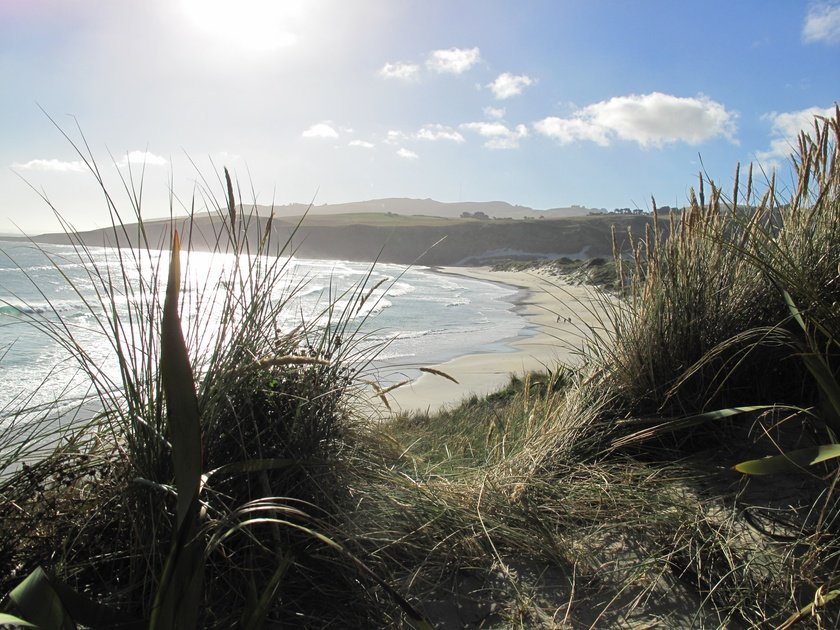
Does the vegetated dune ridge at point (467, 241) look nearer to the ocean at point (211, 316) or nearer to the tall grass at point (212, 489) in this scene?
the ocean at point (211, 316)

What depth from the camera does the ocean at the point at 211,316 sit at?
2.45m

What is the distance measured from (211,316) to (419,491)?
994mm

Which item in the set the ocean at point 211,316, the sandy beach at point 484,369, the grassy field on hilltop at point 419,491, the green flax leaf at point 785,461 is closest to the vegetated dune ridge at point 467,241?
the ocean at point 211,316

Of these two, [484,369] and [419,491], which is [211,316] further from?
[484,369]

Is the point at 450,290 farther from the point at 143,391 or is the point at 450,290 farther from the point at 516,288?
the point at 143,391

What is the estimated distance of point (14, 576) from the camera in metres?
1.61

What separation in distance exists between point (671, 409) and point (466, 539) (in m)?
1.25

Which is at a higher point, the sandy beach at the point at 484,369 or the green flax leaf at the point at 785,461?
the green flax leaf at the point at 785,461

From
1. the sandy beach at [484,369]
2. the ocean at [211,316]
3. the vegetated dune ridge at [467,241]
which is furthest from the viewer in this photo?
the vegetated dune ridge at [467,241]

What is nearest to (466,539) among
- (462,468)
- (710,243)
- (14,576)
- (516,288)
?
(462,468)

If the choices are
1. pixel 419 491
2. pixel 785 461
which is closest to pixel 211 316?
pixel 419 491

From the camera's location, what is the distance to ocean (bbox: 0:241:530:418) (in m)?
2.45

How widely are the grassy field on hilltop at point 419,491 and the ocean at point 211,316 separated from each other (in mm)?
248

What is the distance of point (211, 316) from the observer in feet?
7.37
